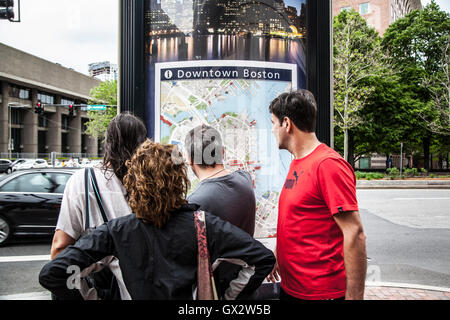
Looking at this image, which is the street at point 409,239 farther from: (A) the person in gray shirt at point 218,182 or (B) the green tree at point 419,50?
(B) the green tree at point 419,50

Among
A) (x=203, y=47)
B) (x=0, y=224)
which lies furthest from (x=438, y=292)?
(x=0, y=224)

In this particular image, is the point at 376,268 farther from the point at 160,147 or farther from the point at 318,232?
the point at 160,147

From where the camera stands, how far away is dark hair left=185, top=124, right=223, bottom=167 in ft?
6.73

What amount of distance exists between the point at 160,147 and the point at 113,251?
0.52 m

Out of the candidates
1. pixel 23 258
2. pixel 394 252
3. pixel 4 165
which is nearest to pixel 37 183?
pixel 23 258

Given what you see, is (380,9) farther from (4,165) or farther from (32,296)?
(32,296)

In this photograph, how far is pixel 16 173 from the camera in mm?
7258

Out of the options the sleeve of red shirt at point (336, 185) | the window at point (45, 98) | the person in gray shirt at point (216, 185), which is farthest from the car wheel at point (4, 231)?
the window at point (45, 98)

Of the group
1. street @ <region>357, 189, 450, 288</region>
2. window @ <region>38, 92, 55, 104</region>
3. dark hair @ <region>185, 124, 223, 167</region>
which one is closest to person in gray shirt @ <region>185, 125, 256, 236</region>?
dark hair @ <region>185, 124, 223, 167</region>

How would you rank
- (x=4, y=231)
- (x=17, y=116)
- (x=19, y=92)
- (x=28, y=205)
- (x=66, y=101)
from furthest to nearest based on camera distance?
(x=66, y=101) < (x=17, y=116) < (x=19, y=92) < (x=28, y=205) < (x=4, y=231)

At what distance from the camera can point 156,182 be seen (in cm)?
143

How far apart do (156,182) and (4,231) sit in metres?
7.14

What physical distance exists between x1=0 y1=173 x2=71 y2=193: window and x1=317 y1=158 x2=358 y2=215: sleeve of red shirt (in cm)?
692

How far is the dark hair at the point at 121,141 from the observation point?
77.0 inches
